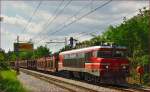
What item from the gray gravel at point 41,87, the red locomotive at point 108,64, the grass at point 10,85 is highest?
the red locomotive at point 108,64

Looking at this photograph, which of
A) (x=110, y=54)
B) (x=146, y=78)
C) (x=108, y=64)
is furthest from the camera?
(x=146, y=78)

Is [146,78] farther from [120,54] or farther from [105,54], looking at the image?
[105,54]

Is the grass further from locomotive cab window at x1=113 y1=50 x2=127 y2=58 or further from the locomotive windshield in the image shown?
locomotive cab window at x1=113 y1=50 x2=127 y2=58

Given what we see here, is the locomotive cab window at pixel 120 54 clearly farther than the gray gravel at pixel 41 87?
Yes

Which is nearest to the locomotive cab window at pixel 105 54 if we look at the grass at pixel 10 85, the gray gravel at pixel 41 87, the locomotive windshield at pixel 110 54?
the locomotive windshield at pixel 110 54

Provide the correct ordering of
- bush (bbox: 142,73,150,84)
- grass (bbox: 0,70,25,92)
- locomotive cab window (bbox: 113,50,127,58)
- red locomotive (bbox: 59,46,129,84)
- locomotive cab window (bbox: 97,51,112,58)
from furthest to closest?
bush (bbox: 142,73,150,84) < locomotive cab window (bbox: 113,50,127,58) < locomotive cab window (bbox: 97,51,112,58) < red locomotive (bbox: 59,46,129,84) < grass (bbox: 0,70,25,92)

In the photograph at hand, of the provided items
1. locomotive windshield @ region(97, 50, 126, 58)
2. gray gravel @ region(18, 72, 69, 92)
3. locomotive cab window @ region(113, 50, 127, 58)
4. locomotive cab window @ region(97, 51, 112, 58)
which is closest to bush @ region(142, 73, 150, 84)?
locomotive cab window @ region(113, 50, 127, 58)

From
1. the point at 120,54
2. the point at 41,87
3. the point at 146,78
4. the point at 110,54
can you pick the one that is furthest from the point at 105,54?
the point at 41,87

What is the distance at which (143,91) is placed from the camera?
2434 cm

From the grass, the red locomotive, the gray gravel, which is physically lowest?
the gray gravel

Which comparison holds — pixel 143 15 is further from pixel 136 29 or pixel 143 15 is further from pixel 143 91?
pixel 143 91

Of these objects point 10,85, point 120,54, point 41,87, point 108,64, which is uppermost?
point 120,54

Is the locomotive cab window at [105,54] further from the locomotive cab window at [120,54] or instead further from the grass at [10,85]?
the grass at [10,85]

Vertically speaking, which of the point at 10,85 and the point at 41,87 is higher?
the point at 10,85
